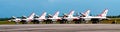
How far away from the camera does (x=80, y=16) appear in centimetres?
11450

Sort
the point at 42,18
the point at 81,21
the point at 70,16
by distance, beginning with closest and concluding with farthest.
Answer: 1. the point at 81,21
2. the point at 70,16
3. the point at 42,18

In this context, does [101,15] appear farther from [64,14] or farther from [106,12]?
[64,14]

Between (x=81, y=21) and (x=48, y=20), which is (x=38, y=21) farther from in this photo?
(x=81, y=21)

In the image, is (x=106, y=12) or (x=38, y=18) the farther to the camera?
(x=38, y=18)

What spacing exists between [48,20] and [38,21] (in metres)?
2.86

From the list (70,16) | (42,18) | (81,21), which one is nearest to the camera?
(81,21)

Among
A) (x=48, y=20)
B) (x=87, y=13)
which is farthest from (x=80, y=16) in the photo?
(x=48, y=20)

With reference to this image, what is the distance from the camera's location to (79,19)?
11069 centimetres

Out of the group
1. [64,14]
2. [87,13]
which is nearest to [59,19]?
[64,14]

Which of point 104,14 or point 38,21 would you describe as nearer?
point 104,14

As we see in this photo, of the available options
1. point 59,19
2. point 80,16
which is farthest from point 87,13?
point 59,19

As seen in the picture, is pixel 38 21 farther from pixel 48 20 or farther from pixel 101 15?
pixel 101 15

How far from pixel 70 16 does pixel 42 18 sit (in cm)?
1107

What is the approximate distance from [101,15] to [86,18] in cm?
415
